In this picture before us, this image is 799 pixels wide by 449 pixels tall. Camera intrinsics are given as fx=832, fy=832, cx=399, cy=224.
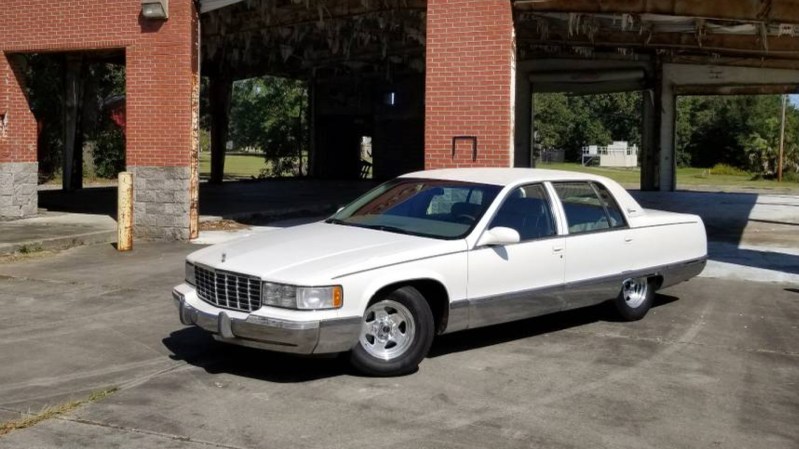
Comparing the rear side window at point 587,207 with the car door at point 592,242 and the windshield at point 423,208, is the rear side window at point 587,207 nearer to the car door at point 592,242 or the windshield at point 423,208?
the car door at point 592,242

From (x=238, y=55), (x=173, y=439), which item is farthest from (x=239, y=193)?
(x=173, y=439)

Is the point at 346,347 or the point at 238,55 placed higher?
the point at 238,55

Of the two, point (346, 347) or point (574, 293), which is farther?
point (574, 293)

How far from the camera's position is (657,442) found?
195 inches

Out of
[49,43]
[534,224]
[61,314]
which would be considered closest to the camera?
[534,224]

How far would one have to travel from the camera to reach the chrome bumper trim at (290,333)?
5688mm

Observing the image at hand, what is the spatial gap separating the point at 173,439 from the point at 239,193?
2101 cm

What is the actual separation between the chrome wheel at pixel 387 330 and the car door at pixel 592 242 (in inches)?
69.7

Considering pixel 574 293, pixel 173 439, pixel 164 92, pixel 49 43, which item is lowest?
pixel 173 439

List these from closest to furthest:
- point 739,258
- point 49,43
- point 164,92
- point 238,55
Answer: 1. point 739,258
2. point 164,92
3. point 49,43
4. point 238,55

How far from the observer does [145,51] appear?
14320mm

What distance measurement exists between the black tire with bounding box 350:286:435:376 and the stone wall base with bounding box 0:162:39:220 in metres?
12.8

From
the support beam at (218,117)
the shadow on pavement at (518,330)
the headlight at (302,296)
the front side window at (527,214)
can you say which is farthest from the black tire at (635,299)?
the support beam at (218,117)

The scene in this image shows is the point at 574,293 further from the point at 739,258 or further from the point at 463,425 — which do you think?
the point at 739,258
